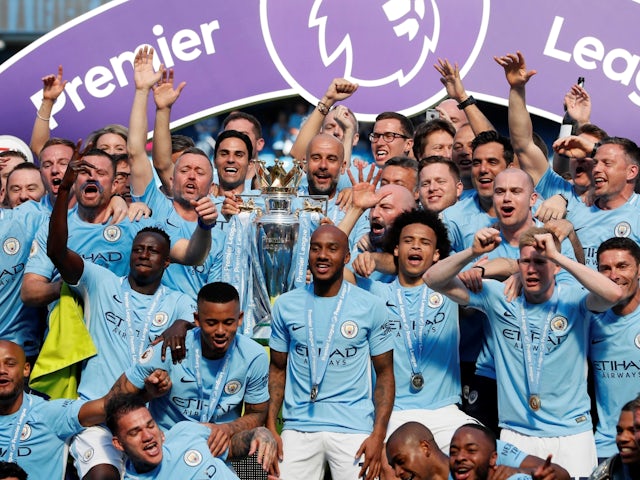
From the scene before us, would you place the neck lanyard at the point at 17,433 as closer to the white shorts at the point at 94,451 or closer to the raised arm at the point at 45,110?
the white shorts at the point at 94,451

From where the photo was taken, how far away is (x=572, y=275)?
721 centimetres

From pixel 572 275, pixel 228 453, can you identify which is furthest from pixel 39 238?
pixel 572 275

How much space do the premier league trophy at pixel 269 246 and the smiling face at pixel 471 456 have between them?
163cm

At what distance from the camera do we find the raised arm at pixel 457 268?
700cm

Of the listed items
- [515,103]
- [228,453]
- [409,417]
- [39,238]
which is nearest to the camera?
[228,453]

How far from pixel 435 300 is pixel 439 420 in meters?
0.71

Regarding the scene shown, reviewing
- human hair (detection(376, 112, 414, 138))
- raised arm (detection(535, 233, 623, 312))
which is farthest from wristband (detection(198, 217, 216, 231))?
human hair (detection(376, 112, 414, 138))

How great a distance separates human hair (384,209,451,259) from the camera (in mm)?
7828

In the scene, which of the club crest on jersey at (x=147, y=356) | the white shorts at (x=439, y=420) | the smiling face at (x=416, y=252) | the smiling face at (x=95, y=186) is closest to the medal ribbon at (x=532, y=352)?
the white shorts at (x=439, y=420)

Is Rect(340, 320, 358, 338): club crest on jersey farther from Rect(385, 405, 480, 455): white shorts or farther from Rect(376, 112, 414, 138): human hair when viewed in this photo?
Rect(376, 112, 414, 138): human hair

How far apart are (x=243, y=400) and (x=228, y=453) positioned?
0.40 metres

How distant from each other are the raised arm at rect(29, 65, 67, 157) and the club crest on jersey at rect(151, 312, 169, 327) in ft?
9.49

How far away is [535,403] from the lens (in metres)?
7.31

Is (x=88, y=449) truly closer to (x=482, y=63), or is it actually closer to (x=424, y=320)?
(x=424, y=320)
